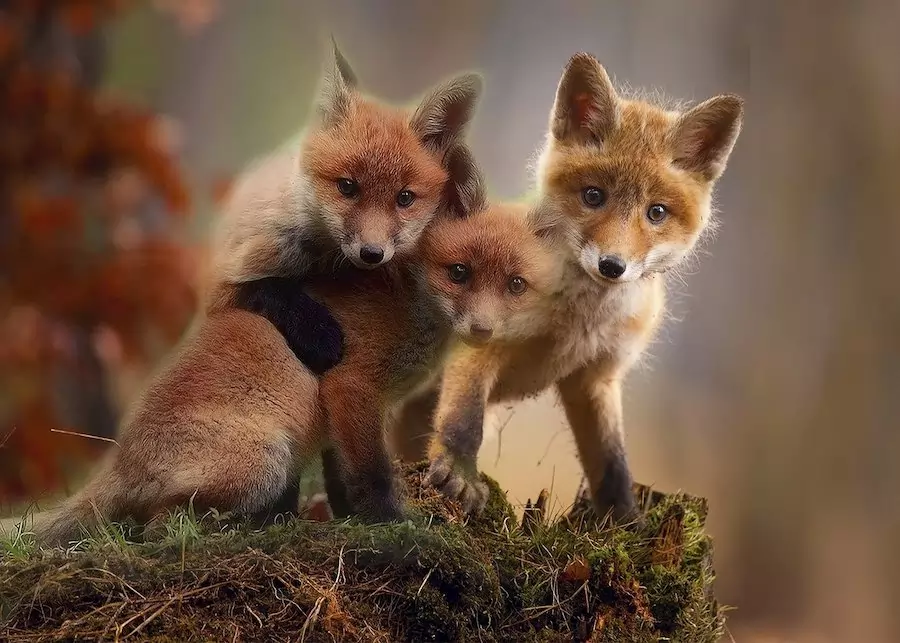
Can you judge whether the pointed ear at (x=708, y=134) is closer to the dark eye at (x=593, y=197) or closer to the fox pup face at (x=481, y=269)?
the dark eye at (x=593, y=197)

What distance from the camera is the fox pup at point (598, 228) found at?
2549 millimetres

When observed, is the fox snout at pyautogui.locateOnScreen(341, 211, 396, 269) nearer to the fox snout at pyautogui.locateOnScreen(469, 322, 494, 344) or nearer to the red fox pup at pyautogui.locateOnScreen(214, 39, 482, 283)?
the red fox pup at pyautogui.locateOnScreen(214, 39, 482, 283)

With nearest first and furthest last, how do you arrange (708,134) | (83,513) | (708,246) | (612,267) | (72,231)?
(83,513)
(612,267)
(708,134)
(708,246)
(72,231)

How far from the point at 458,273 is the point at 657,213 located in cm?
73

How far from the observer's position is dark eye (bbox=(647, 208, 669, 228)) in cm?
260

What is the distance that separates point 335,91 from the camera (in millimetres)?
2330

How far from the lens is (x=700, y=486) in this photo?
4.93 m

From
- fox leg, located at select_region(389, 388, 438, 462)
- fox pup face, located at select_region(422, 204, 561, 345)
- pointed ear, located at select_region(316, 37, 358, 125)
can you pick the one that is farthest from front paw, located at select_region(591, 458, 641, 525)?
pointed ear, located at select_region(316, 37, 358, 125)

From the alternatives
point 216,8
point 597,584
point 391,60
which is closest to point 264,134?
point 391,60

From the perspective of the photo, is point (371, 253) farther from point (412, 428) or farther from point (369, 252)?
point (412, 428)

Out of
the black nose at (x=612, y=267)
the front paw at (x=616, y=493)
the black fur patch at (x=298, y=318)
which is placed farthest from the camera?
the front paw at (x=616, y=493)

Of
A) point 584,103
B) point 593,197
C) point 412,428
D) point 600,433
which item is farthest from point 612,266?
point 412,428

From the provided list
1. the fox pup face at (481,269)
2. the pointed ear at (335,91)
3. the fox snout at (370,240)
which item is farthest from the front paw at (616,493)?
the pointed ear at (335,91)

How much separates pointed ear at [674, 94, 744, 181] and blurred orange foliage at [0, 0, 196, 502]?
2.75 meters
